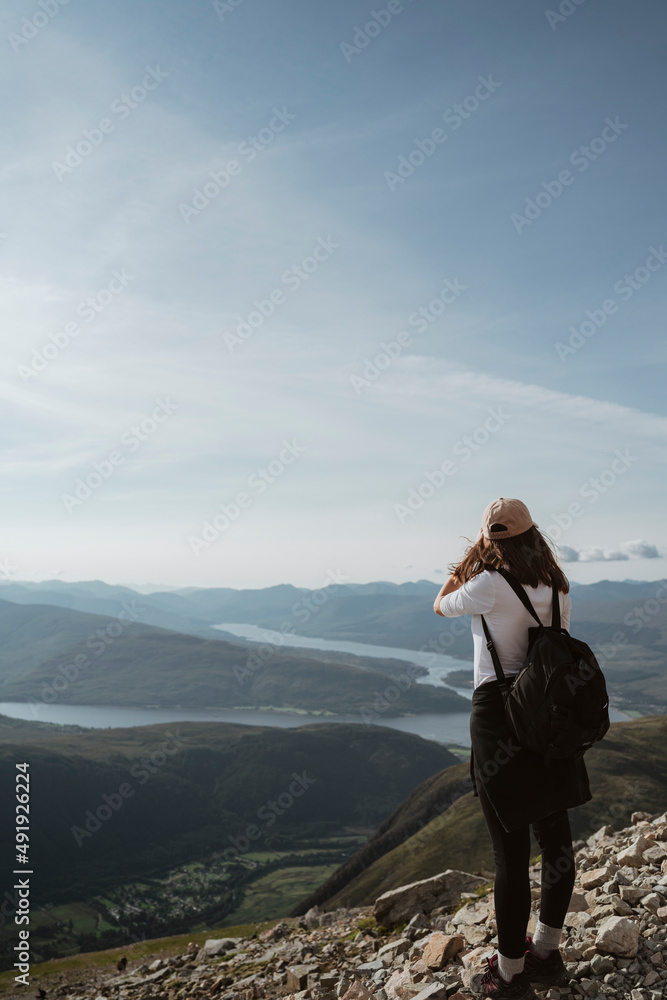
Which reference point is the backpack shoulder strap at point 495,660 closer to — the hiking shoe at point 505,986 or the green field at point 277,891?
the hiking shoe at point 505,986

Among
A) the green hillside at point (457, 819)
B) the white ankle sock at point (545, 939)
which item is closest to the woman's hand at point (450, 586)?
the white ankle sock at point (545, 939)

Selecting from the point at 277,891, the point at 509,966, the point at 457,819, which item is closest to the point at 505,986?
the point at 509,966

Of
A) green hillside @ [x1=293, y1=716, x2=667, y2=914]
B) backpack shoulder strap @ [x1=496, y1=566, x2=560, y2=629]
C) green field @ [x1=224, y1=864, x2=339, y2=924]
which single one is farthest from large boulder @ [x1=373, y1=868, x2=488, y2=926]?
green field @ [x1=224, y1=864, x2=339, y2=924]

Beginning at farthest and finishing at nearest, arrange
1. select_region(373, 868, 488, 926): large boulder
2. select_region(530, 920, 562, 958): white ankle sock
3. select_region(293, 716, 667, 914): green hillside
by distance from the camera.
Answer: select_region(293, 716, 667, 914): green hillside → select_region(373, 868, 488, 926): large boulder → select_region(530, 920, 562, 958): white ankle sock

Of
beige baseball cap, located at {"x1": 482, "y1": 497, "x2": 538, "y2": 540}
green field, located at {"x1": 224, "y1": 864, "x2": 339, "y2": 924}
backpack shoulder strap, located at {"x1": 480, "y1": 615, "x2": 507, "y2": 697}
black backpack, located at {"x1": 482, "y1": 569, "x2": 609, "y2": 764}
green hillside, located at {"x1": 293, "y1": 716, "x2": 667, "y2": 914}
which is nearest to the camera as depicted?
black backpack, located at {"x1": 482, "y1": 569, "x2": 609, "y2": 764}

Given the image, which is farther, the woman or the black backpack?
the woman

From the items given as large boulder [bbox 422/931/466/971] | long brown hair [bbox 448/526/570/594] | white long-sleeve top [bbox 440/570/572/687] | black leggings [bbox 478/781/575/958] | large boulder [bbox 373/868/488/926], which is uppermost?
long brown hair [bbox 448/526/570/594]

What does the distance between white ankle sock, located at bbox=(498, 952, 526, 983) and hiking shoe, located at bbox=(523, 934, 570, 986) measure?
24 centimetres

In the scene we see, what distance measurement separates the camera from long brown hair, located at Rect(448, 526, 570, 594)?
448cm

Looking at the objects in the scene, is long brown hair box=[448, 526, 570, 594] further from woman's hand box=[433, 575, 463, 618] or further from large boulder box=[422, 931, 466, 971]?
large boulder box=[422, 931, 466, 971]

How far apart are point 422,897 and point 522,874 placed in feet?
24.8

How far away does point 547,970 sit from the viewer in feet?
15.9

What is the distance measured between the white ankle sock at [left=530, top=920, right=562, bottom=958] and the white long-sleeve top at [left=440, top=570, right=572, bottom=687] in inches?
82.0

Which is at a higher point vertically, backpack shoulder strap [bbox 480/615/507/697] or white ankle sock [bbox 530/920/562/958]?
backpack shoulder strap [bbox 480/615/507/697]
